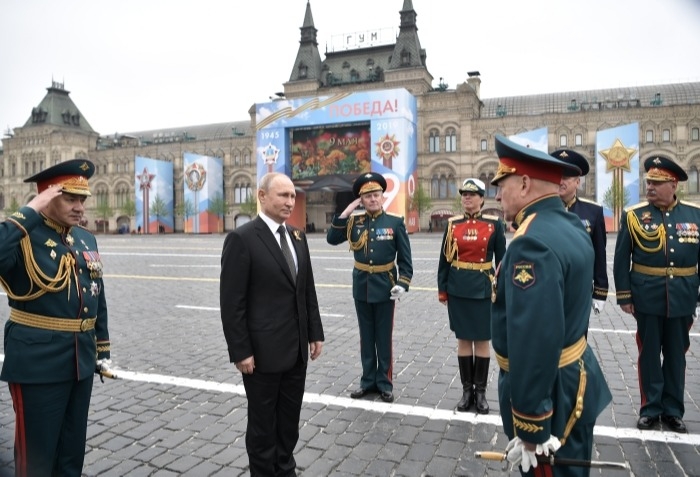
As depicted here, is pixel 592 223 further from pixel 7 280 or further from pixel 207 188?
pixel 207 188

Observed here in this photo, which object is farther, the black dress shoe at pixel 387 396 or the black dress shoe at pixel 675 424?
the black dress shoe at pixel 387 396

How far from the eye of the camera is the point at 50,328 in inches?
122

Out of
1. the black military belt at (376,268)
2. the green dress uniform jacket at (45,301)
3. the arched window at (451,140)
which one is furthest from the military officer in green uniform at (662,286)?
the arched window at (451,140)

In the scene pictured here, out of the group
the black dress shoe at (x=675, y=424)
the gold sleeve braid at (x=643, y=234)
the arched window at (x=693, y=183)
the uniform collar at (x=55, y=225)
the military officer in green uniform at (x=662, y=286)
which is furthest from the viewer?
the arched window at (x=693, y=183)

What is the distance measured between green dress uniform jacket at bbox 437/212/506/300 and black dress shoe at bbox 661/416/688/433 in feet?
6.03

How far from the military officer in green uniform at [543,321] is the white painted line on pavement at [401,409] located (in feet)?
6.67

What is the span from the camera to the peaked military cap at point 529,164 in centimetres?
240

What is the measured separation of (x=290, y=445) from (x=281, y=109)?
1923 inches

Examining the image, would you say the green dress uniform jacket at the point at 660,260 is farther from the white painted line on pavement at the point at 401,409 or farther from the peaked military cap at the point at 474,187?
the peaked military cap at the point at 474,187

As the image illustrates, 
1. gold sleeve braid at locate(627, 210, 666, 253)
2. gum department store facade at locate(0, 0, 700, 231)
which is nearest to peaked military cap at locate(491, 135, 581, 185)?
gold sleeve braid at locate(627, 210, 666, 253)

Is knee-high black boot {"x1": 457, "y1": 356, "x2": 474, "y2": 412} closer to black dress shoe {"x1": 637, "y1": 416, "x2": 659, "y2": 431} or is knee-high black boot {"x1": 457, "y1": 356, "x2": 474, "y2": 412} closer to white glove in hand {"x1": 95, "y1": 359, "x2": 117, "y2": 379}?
black dress shoe {"x1": 637, "y1": 416, "x2": 659, "y2": 431}

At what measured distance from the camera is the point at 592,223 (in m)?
5.21

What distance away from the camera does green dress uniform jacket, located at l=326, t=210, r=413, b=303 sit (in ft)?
17.7

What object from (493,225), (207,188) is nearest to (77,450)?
(493,225)
